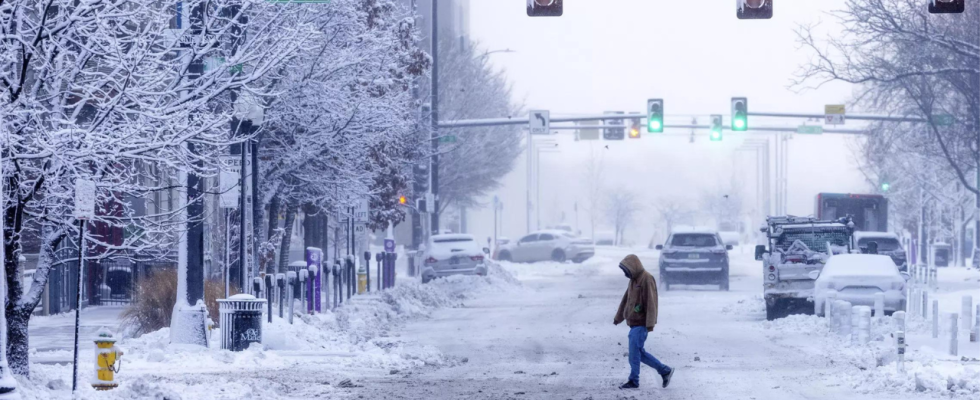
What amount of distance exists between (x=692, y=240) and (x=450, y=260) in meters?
7.24

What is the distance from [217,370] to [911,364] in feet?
25.8

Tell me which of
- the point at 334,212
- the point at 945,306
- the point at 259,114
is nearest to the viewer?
the point at 259,114

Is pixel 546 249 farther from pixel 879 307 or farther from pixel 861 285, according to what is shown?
pixel 879 307

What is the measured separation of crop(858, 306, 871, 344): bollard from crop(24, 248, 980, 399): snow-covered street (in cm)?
18

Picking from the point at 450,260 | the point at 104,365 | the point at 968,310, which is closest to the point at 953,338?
the point at 968,310

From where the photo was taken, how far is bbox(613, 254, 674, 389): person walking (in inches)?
568

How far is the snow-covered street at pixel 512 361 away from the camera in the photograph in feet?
45.2

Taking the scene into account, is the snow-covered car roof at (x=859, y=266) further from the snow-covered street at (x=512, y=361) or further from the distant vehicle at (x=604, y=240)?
the distant vehicle at (x=604, y=240)

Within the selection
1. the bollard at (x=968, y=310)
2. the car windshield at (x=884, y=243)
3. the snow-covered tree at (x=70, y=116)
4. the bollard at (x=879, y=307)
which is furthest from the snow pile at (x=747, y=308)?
the snow-covered tree at (x=70, y=116)

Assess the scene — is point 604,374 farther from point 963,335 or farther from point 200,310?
point 963,335

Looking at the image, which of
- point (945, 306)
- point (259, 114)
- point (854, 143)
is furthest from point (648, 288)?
point (854, 143)

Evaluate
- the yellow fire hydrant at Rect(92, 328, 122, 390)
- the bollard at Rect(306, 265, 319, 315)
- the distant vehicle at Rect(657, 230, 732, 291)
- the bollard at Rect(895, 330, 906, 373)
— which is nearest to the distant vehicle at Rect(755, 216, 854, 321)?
the distant vehicle at Rect(657, 230, 732, 291)

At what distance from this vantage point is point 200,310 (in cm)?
1717

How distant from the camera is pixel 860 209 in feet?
154
